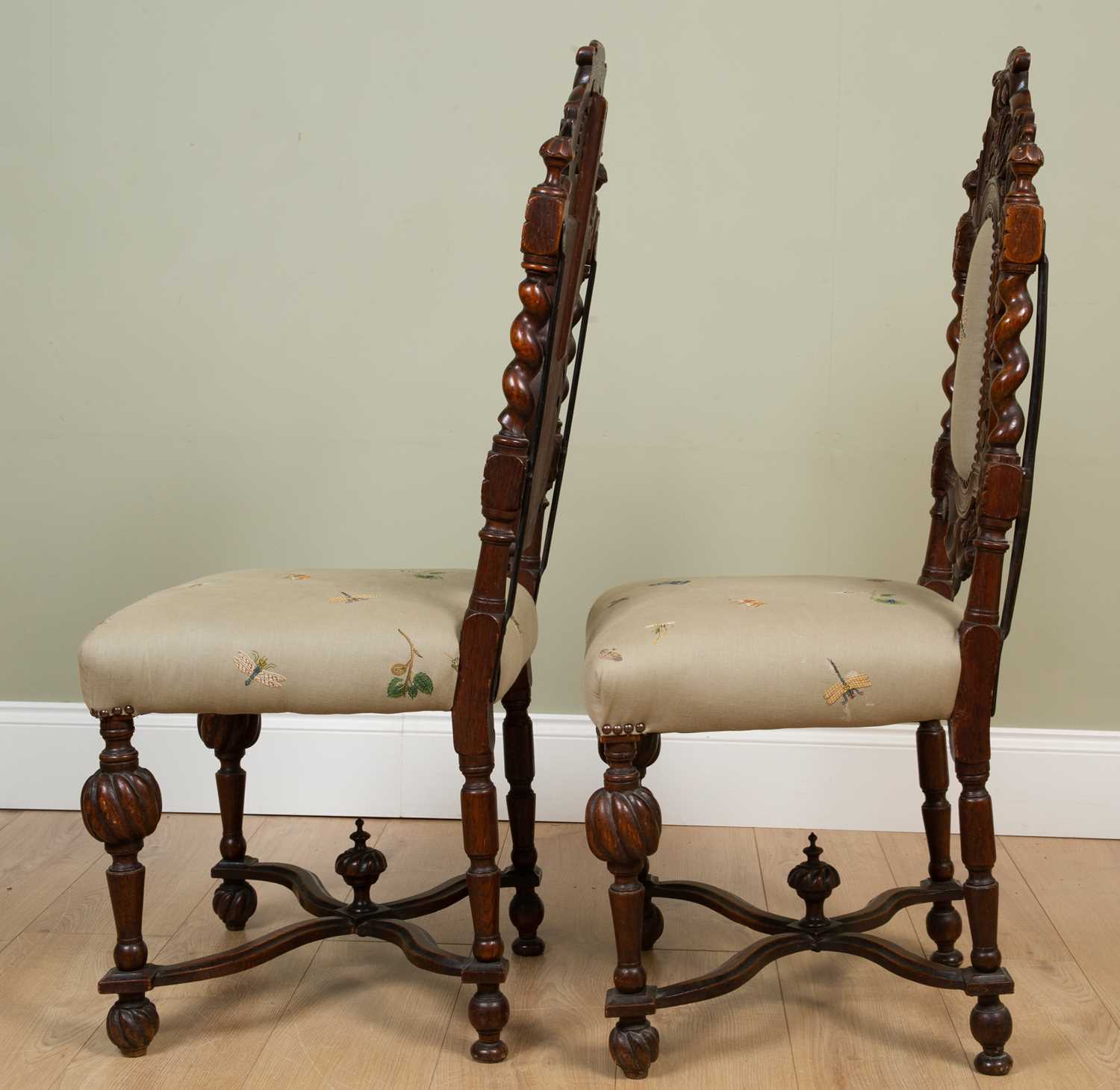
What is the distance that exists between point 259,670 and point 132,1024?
460mm

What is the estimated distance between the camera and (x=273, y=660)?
137cm

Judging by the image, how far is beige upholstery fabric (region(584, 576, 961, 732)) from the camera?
1.34m

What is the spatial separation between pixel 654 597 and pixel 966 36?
1.23 m

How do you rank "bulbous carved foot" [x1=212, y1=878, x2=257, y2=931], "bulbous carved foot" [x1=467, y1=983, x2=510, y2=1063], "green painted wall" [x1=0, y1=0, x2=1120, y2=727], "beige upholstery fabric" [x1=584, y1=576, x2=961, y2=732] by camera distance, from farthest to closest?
"green painted wall" [x1=0, y1=0, x2=1120, y2=727] → "bulbous carved foot" [x1=212, y1=878, x2=257, y2=931] → "bulbous carved foot" [x1=467, y1=983, x2=510, y2=1063] → "beige upholstery fabric" [x1=584, y1=576, x2=961, y2=732]

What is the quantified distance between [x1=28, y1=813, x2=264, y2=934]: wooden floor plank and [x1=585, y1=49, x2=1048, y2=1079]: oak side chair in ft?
2.69

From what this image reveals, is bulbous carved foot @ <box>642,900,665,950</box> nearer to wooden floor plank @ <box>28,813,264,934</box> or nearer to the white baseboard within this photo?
the white baseboard

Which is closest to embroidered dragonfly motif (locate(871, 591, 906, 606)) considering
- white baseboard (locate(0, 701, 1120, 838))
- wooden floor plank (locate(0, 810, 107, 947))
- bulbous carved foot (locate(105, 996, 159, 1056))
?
white baseboard (locate(0, 701, 1120, 838))

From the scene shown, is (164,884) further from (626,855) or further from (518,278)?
(518,278)

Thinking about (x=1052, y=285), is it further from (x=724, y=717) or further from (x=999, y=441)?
(x=724, y=717)

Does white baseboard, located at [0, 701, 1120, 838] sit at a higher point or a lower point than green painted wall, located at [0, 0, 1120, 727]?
lower

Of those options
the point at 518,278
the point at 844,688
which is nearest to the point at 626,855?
the point at 844,688

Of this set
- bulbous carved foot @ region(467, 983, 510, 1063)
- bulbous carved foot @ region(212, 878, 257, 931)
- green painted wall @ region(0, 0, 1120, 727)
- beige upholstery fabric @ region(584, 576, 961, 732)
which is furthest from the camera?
green painted wall @ region(0, 0, 1120, 727)

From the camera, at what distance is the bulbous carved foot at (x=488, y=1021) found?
145 centimetres

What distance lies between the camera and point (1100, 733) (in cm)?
222
